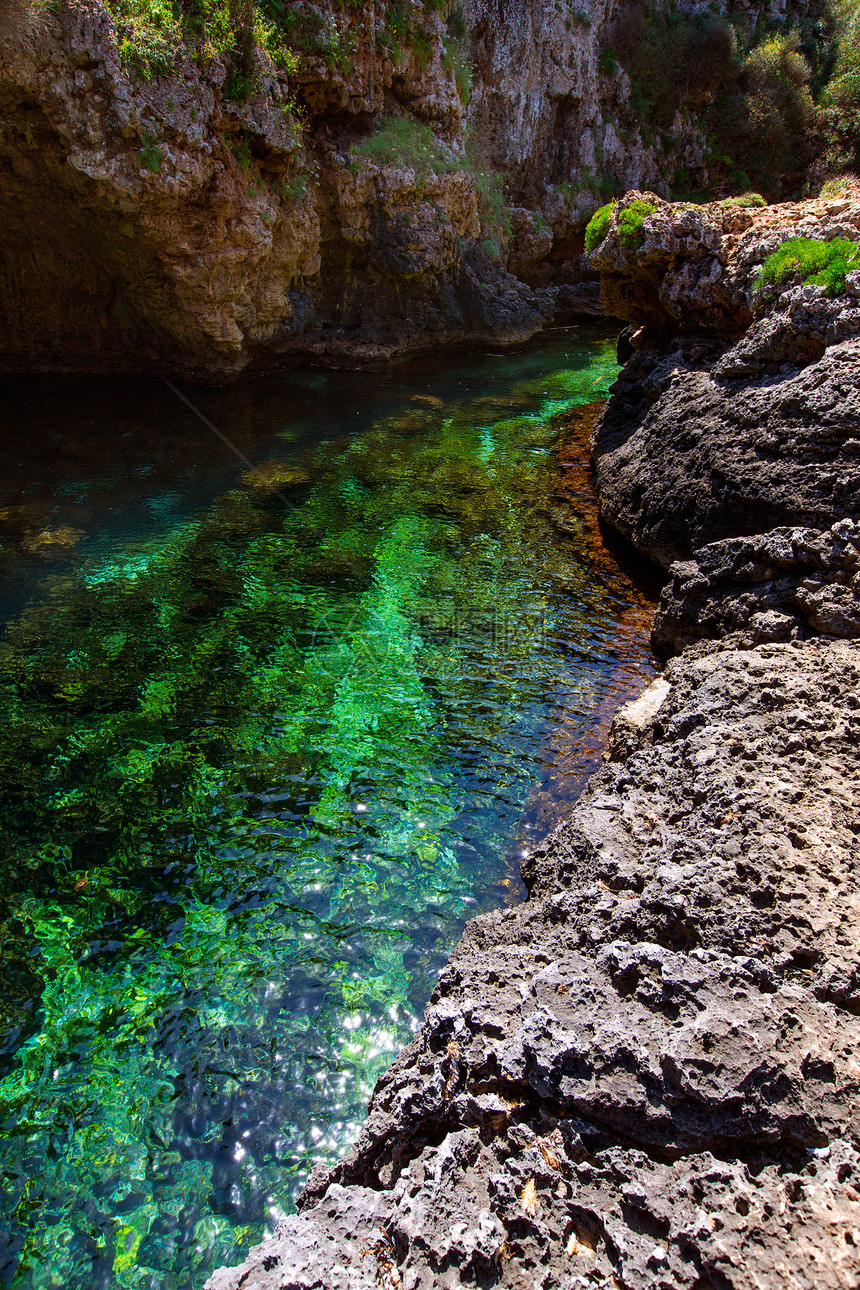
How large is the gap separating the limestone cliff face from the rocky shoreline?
1115 cm

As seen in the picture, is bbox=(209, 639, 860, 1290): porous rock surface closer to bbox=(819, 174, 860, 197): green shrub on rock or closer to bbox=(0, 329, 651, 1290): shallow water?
bbox=(0, 329, 651, 1290): shallow water

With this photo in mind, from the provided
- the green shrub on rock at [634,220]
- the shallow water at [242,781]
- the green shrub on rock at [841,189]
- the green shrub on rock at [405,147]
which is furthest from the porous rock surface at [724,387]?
the green shrub on rock at [405,147]

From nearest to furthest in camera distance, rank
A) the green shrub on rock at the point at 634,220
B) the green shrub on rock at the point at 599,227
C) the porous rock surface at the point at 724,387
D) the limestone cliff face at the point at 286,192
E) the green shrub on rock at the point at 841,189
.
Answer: the porous rock surface at the point at 724,387 → the green shrub on rock at the point at 841,189 → the green shrub on rock at the point at 634,220 → the limestone cliff face at the point at 286,192 → the green shrub on rock at the point at 599,227

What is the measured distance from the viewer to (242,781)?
5.76 m

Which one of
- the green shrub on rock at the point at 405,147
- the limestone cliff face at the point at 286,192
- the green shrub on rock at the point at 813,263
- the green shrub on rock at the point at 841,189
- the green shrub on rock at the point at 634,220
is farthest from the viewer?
the green shrub on rock at the point at 405,147

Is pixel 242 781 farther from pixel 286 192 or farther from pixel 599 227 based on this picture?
pixel 286 192

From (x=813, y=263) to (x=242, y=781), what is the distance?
8.18 metres

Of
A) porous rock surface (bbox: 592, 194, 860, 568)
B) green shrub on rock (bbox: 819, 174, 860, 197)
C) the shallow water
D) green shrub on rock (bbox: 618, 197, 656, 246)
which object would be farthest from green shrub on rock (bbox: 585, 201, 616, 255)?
the shallow water

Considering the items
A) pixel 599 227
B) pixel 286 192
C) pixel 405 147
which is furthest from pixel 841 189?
pixel 405 147

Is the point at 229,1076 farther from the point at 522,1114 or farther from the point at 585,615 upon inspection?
the point at 585,615

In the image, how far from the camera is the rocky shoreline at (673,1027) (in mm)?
2396

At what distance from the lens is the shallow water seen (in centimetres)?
358

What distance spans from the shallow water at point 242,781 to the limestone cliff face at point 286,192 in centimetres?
369

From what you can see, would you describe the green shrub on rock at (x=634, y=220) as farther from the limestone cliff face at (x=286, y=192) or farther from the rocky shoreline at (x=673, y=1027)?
the limestone cliff face at (x=286, y=192)
